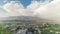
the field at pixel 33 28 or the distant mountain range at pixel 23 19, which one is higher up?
the distant mountain range at pixel 23 19

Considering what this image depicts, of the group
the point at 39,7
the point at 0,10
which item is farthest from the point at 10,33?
the point at 39,7

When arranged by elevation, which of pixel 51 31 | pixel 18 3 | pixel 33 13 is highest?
pixel 18 3

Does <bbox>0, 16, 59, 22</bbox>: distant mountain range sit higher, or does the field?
<bbox>0, 16, 59, 22</bbox>: distant mountain range

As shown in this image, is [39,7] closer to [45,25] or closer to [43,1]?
[43,1]

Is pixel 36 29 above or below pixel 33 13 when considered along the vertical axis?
below

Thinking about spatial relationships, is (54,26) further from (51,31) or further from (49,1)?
(49,1)

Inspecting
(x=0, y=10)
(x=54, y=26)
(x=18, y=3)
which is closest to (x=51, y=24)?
(x=54, y=26)
